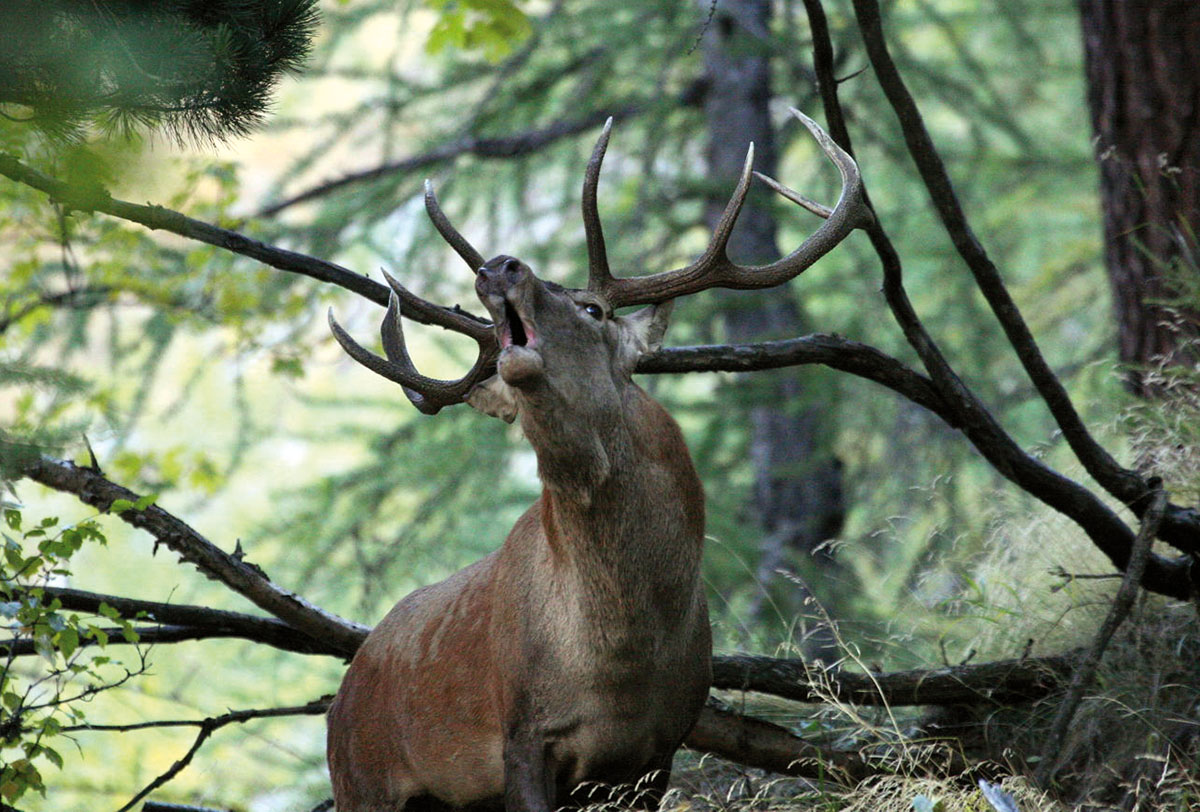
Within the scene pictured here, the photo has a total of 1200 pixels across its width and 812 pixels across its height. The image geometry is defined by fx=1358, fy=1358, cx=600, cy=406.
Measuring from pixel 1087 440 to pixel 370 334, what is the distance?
478 cm

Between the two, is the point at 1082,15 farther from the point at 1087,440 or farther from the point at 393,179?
the point at 393,179

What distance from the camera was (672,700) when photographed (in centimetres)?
370

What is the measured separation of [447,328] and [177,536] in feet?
3.92

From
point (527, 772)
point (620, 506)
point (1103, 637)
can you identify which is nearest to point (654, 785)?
point (527, 772)

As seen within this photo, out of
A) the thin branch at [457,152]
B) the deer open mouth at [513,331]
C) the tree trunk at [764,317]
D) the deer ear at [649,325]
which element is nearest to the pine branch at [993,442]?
the deer ear at [649,325]

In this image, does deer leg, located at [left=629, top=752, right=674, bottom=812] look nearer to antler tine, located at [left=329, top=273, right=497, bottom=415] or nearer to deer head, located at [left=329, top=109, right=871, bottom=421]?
deer head, located at [left=329, top=109, right=871, bottom=421]

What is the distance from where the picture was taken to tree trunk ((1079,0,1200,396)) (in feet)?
18.9

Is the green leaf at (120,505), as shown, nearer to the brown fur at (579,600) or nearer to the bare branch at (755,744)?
the brown fur at (579,600)

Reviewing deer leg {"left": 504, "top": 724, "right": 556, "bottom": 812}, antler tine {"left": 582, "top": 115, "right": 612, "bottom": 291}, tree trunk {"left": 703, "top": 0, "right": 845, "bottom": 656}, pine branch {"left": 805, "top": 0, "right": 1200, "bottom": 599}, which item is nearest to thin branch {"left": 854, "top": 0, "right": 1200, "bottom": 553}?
pine branch {"left": 805, "top": 0, "right": 1200, "bottom": 599}

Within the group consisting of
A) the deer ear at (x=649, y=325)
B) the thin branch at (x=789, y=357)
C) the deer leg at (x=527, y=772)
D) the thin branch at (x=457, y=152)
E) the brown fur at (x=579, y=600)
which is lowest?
the deer leg at (x=527, y=772)

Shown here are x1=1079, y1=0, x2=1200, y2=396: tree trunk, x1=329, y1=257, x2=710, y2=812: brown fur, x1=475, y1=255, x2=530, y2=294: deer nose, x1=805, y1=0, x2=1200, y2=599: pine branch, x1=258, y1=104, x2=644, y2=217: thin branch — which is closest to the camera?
x1=475, y1=255, x2=530, y2=294: deer nose

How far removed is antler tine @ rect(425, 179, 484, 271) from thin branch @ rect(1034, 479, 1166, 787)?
214 centimetres

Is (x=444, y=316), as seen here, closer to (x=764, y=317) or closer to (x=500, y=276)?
(x=500, y=276)

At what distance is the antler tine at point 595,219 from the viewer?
3.71 metres
